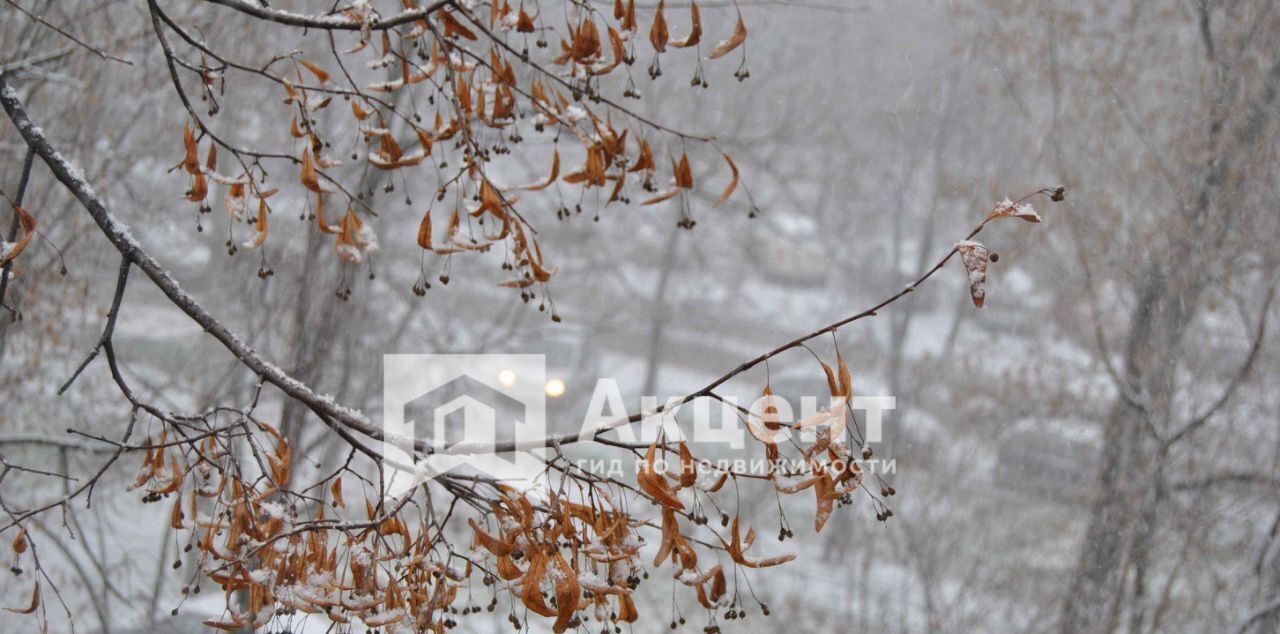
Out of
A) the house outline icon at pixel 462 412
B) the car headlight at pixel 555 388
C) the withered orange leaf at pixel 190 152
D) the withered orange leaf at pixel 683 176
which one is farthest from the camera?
the car headlight at pixel 555 388

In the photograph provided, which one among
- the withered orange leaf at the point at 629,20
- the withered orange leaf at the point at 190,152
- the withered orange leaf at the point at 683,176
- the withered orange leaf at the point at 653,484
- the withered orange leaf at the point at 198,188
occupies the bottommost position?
the withered orange leaf at the point at 653,484

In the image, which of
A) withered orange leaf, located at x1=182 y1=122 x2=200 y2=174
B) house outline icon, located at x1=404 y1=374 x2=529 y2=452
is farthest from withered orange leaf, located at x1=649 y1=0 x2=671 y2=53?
house outline icon, located at x1=404 y1=374 x2=529 y2=452

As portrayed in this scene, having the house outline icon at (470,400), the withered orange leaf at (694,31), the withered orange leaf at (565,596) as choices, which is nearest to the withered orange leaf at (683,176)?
the withered orange leaf at (694,31)

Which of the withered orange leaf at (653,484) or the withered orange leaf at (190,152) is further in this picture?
the withered orange leaf at (190,152)

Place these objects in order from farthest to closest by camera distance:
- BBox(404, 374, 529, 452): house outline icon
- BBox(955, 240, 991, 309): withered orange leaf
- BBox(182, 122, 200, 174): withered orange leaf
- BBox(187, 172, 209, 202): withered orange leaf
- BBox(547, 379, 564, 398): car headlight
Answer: BBox(547, 379, 564, 398): car headlight < BBox(404, 374, 529, 452): house outline icon < BBox(187, 172, 209, 202): withered orange leaf < BBox(182, 122, 200, 174): withered orange leaf < BBox(955, 240, 991, 309): withered orange leaf

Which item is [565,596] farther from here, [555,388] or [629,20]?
[555,388]

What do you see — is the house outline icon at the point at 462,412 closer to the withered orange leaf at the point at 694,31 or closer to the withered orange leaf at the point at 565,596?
the withered orange leaf at the point at 694,31

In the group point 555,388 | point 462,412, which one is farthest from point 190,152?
point 555,388

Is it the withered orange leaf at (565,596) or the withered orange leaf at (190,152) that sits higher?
the withered orange leaf at (190,152)

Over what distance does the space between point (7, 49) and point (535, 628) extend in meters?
4.13

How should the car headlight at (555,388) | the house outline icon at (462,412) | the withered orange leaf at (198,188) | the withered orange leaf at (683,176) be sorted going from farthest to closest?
the car headlight at (555,388)
the house outline icon at (462,412)
the withered orange leaf at (683,176)
the withered orange leaf at (198,188)

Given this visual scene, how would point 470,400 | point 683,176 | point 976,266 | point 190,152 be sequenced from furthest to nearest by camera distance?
1. point 470,400
2. point 683,176
3. point 190,152
4. point 976,266

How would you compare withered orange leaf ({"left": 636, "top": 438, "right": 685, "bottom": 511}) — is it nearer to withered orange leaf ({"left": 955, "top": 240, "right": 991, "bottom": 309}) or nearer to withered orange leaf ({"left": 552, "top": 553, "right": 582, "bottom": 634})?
withered orange leaf ({"left": 552, "top": 553, "right": 582, "bottom": 634})

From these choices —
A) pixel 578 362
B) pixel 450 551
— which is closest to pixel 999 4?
pixel 578 362
